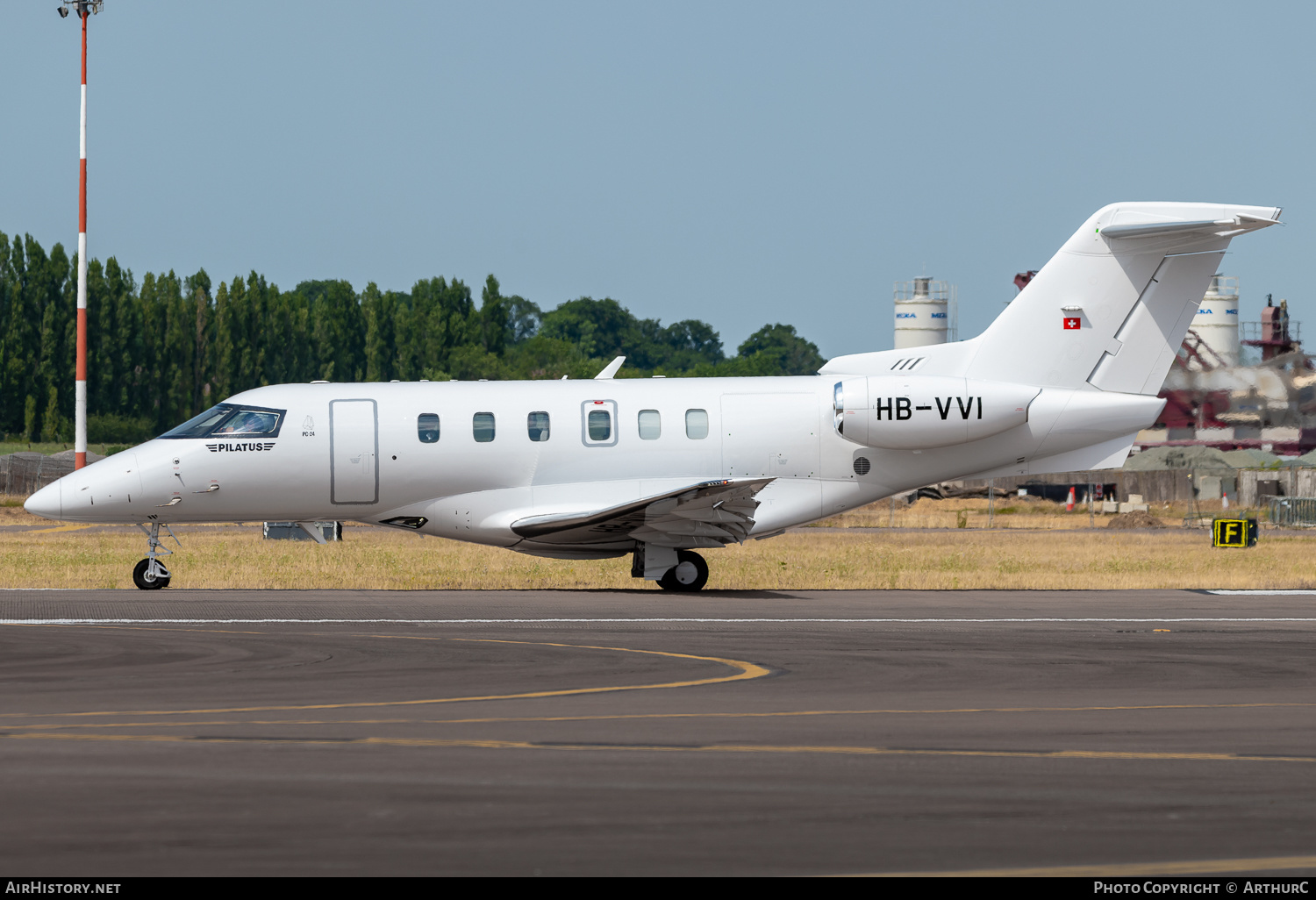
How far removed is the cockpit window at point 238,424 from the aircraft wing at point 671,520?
155 inches

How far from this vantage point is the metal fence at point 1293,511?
46.6 meters

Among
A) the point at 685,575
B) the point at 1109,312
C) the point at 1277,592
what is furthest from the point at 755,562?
the point at 1277,592

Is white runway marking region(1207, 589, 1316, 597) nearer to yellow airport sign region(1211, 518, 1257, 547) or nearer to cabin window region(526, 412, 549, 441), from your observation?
cabin window region(526, 412, 549, 441)

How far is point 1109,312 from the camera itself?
22.4 metres

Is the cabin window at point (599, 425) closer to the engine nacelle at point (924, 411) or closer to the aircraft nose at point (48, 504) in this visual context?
the engine nacelle at point (924, 411)

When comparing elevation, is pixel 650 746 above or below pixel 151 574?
below

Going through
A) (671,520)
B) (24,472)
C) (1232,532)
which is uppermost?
(24,472)

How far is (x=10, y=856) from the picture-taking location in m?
6.51

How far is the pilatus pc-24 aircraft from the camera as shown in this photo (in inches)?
855

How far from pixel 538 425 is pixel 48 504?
23.2 feet

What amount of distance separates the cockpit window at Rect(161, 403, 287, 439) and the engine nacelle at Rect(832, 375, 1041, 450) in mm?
8283

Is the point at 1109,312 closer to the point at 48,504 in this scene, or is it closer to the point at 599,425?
the point at 599,425

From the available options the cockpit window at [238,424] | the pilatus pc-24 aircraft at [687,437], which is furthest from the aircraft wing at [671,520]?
the cockpit window at [238,424]
